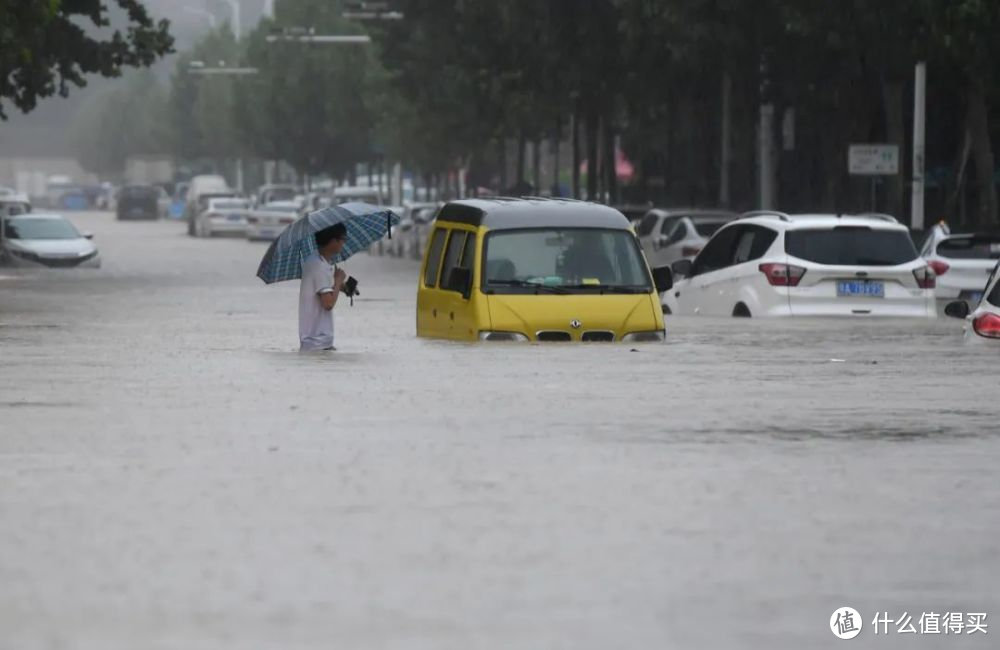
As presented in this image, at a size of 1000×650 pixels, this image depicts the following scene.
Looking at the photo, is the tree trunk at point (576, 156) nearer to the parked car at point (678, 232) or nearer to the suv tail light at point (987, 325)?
the parked car at point (678, 232)

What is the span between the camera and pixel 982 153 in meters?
44.7

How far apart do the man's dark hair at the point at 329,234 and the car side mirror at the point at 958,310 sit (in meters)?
4.89

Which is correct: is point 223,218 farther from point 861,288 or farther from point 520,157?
point 861,288

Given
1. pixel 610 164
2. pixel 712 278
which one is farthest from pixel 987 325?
pixel 610 164

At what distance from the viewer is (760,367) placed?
2066 cm

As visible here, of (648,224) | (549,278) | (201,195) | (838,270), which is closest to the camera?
(549,278)

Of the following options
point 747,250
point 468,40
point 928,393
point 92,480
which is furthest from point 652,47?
point 92,480

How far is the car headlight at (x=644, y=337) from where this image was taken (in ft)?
74.5

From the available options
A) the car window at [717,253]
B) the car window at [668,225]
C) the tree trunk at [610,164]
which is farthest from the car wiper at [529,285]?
the tree trunk at [610,164]

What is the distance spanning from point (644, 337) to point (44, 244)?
3582cm

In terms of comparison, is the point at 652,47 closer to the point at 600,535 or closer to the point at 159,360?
the point at 159,360

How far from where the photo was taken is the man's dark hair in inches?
875

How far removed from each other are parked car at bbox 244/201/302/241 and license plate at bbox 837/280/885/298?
59549 millimetres

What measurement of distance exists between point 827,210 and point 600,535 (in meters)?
43.5
